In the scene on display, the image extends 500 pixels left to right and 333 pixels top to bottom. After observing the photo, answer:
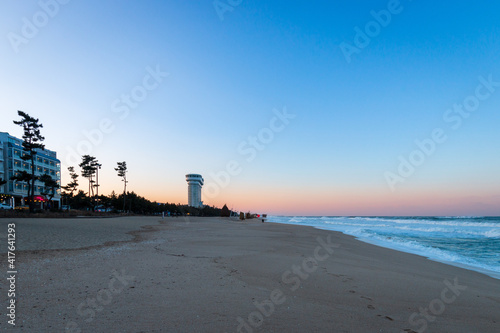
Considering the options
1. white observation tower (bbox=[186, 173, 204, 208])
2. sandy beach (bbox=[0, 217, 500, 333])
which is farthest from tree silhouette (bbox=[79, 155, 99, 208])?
white observation tower (bbox=[186, 173, 204, 208])

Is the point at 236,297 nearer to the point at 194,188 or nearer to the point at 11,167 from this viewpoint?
the point at 11,167

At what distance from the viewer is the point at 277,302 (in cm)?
484

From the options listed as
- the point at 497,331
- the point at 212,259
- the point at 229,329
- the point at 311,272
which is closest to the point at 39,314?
the point at 229,329

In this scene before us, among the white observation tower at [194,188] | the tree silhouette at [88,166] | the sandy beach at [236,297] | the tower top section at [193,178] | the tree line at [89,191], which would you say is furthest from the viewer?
the tower top section at [193,178]

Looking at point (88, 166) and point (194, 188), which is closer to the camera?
point (88, 166)

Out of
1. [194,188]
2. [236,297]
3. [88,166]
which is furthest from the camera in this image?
[194,188]

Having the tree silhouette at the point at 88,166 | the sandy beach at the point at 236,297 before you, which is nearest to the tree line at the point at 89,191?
the tree silhouette at the point at 88,166

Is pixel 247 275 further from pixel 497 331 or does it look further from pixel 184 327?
pixel 497 331

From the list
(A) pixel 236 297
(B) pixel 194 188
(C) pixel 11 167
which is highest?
(C) pixel 11 167

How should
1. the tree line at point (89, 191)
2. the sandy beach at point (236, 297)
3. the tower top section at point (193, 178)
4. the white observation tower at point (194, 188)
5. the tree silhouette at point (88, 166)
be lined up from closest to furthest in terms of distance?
1. the sandy beach at point (236, 297)
2. the tree line at point (89, 191)
3. the tree silhouette at point (88, 166)
4. the white observation tower at point (194, 188)
5. the tower top section at point (193, 178)

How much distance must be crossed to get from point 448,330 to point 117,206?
7054 centimetres

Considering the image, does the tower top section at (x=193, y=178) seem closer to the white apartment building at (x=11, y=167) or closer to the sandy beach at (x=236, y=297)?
the white apartment building at (x=11, y=167)

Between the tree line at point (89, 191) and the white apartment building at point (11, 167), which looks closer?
the tree line at point (89, 191)

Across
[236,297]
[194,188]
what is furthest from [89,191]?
[194,188]
